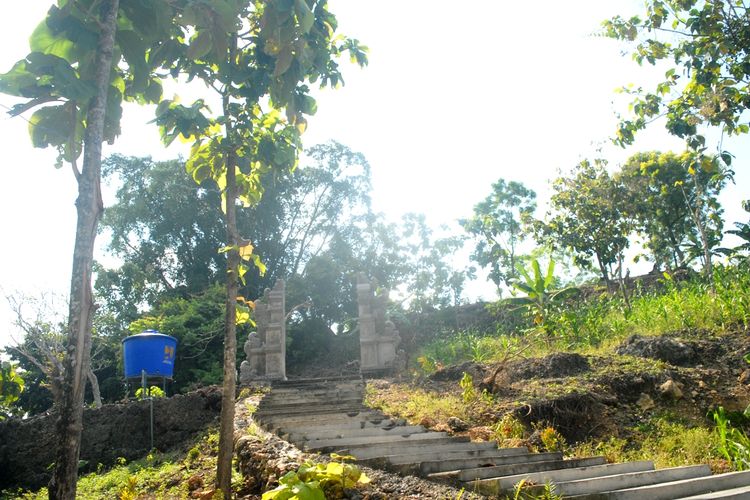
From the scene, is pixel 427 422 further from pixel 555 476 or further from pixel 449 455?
pixel 555 476

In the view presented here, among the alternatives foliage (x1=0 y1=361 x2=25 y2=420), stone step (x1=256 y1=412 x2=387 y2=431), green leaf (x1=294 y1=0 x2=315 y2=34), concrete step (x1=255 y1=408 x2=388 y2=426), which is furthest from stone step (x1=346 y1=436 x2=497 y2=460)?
foliage (x1=0 y1=361 x2=25 y2=420)

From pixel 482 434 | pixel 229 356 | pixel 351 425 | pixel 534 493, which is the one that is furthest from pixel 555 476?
pixel 351 425

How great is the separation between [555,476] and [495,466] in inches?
18.0

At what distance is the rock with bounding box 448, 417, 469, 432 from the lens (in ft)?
22.5

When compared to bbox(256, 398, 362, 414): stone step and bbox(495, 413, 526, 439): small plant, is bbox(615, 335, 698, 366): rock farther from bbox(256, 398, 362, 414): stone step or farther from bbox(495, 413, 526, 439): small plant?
bbox(256, 398, 362, 414): stone step

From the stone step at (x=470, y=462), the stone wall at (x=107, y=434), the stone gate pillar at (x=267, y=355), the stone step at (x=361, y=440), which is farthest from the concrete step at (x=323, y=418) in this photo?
the stone gate pillar at (x=267, y=355)

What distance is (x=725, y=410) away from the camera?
729 centimetres

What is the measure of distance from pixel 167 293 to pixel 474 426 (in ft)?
68.4

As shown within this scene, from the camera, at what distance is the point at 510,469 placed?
15.3 feet

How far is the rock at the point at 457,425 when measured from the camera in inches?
270

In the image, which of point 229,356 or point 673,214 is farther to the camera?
point 673,214

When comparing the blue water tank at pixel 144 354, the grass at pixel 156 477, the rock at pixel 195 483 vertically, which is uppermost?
the blue water tank at pixel 144 354

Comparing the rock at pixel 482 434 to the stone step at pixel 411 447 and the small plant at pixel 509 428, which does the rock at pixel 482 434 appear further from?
the stone step at pixel 411 447

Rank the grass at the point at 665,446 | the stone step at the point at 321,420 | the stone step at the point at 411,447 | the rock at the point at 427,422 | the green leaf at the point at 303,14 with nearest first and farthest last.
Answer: the green leaf at the point at 303,14 → the stone step at the point at 411,447 → the grass at the point at 665,446 → the rock at the point at 427,422 → the stone step at the point at 321,420
